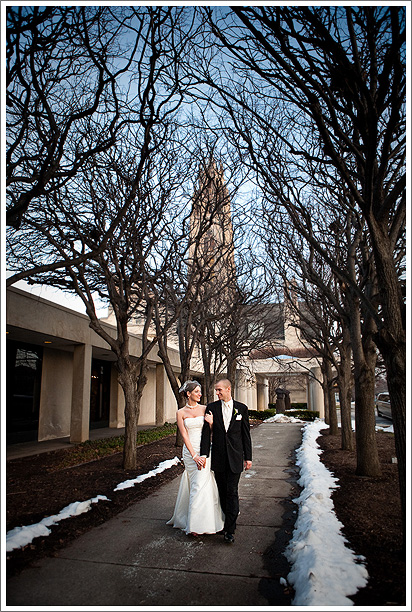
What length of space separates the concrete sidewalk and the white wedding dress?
0.14 metres

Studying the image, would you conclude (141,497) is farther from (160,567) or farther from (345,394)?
(345,394)

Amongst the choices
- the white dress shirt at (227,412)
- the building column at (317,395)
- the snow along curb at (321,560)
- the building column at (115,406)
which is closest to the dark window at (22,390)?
the building column at (115,406)

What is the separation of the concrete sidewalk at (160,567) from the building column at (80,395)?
8.44m

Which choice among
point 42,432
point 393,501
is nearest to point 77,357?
point 42,432

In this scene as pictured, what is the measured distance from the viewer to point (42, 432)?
49.2 ft

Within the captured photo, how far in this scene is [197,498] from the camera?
16.1ft

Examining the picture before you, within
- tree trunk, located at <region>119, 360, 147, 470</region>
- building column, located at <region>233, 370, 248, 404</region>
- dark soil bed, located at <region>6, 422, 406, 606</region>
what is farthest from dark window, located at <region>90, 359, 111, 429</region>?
building column, located at <region>233, 370, 248, 404</region>

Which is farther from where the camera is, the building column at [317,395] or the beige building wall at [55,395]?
the building column at [317,395]

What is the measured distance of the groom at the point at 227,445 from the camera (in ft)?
16.2

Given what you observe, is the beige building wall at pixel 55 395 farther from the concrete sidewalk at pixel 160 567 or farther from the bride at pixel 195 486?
the bride at pixel 195 486

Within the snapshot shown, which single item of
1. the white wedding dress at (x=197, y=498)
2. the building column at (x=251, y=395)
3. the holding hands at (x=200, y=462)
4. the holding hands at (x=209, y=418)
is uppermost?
the holding hands at (x=209, y=418)

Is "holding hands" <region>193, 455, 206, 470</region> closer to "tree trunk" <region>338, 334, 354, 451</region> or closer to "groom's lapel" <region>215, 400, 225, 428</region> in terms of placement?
"groom's lapel" <region>215, 400, 225, 428</region>

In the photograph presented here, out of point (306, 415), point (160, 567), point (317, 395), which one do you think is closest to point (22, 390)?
point (160, 567)

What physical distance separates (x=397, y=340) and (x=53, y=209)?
302 inches
